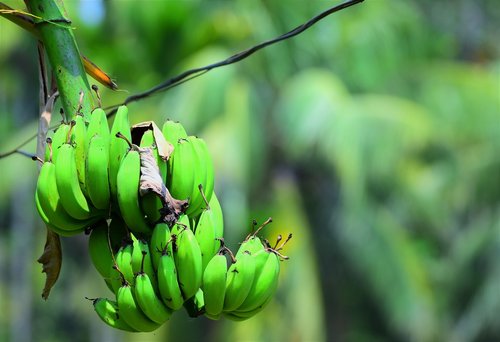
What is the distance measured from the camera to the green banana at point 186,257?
2.77 metres

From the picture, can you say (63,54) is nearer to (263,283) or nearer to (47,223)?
(47,223)

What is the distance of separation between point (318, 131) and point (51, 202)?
8611 millimetres

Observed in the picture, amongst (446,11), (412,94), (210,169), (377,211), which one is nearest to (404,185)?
(377,211)

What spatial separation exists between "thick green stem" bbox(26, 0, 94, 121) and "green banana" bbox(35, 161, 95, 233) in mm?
200

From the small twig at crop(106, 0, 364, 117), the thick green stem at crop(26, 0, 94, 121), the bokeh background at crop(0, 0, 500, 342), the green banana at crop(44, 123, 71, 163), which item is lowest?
the bokeh background at crop(0, 0, 500, 342)

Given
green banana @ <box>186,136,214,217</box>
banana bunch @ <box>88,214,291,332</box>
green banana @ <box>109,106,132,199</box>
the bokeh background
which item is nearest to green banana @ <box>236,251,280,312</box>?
banana bunch @ <box>88,214,291,332</box>

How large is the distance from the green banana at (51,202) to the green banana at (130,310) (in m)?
0.24

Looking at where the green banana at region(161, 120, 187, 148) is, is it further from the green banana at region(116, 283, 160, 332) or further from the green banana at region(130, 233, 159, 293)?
the green banana at region(116, 283, 160, 332)

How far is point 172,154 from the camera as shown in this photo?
2.92m

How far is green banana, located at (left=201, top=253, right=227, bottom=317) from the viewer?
282 centimetres

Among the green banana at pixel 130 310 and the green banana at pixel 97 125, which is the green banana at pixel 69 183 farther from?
the green banana at pixel 130 310

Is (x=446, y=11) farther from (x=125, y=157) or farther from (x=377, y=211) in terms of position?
(x=125, y=157)

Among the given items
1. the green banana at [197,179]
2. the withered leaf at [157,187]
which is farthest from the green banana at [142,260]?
the green banana at [197,179]

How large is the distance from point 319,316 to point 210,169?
9.05 m
